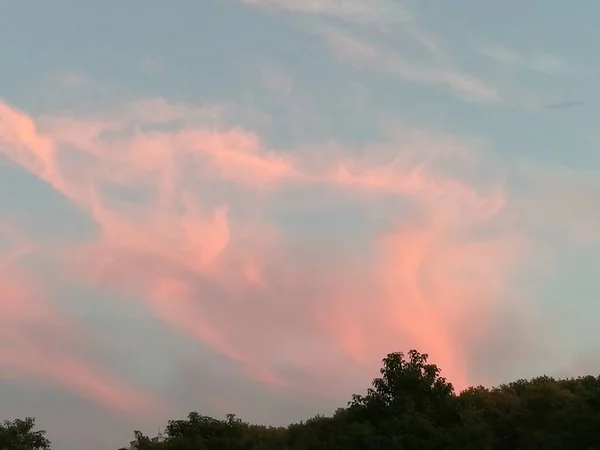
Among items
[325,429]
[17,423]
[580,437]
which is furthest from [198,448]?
[580,437]

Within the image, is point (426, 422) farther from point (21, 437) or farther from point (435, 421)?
point (21, 437)

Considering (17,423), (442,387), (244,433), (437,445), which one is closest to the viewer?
(437,445)

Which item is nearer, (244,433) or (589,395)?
(589,395)

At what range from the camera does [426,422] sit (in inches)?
1351

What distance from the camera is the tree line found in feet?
114

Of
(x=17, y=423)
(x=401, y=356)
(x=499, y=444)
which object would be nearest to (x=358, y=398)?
(x=401, y=356)

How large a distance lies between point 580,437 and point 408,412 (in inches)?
358

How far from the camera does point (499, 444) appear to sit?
142ft

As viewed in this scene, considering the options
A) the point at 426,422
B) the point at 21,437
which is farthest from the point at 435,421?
the point at 21,437

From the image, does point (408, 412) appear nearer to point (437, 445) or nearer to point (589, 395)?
point (437, 445)

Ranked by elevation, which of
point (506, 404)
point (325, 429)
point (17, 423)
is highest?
point (506, 404)

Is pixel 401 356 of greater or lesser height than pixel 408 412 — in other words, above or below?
above

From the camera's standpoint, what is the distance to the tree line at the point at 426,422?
1371 inches

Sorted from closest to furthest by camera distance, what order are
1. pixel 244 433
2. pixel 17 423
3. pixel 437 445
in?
pixel 437 445, pixel 17 423, pixel 244 433
